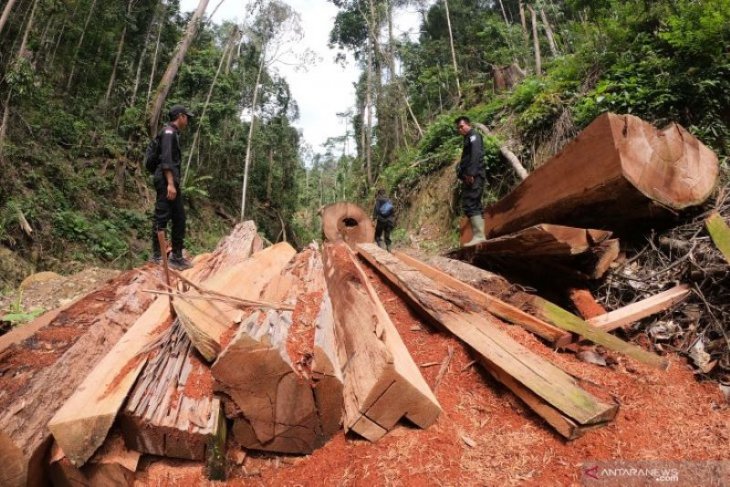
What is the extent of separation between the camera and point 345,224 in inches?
411

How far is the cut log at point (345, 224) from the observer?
10172 millimetres

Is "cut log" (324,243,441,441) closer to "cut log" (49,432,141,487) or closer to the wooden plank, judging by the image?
"cut log" (49,432,141,487)

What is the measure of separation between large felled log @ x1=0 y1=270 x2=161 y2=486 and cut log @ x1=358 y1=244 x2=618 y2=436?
2.13 m

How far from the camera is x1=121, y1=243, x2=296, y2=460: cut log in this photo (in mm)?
1699

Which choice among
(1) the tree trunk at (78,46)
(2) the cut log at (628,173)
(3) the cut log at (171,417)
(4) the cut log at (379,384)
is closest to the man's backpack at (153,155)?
(3) the cut log at (171,417)

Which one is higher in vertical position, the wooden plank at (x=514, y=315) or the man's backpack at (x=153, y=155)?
the man's backpack at (x=153, y=155)

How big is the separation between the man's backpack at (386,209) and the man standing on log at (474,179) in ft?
10.8

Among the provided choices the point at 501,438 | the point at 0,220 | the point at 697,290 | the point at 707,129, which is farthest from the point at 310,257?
the point at 0,220

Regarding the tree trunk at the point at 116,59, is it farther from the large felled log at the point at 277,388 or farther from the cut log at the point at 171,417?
the large felled log at the point at 277,388

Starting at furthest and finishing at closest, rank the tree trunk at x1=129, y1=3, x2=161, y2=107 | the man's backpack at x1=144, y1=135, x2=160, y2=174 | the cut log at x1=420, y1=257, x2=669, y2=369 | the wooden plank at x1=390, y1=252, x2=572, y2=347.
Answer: the tree trunk at x1=129, y1=3, x2=161, y2=107 < the man's backpack at x1=144, y1=135, x2=160, y2=174 < the wooden plank at x1=390, y1=252, x2=572, y2=347 < the cut log at x1=420, y1=257, x2=669, y2=369

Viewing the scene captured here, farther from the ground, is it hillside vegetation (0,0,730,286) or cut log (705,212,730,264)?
hillside vegetation (0,0,730,286)

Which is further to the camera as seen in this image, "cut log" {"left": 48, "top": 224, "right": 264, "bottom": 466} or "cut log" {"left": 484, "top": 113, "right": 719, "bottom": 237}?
"cut log" {"left": 484, "top": 113, "right": 719, "bottom": 237}

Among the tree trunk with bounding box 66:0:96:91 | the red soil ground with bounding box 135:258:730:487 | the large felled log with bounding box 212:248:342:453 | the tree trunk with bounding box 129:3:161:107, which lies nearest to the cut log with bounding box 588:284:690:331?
the red soil ground with bounding box 135:258:730:487

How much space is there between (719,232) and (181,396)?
3664 millimetres
